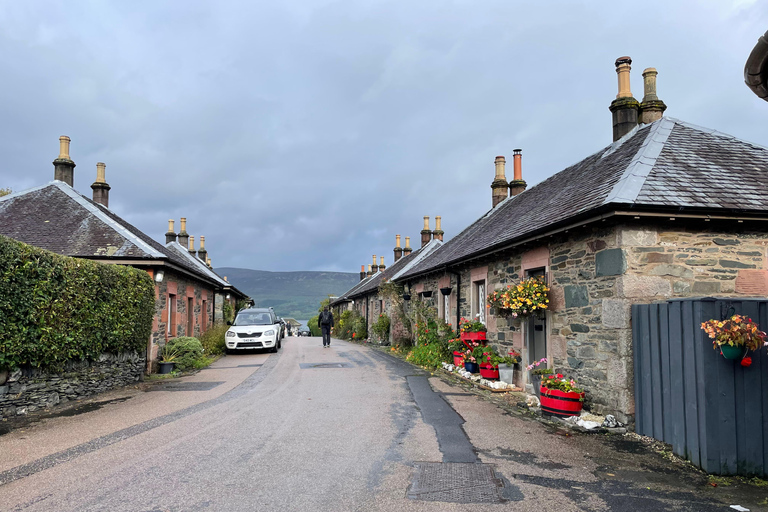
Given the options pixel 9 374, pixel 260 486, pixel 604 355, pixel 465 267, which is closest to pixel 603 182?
pixel 604 355

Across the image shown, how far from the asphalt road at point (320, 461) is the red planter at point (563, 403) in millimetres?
391

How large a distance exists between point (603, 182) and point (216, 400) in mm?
7831

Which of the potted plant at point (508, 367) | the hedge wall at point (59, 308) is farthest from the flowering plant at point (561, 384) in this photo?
the hedge wall at point (59, 308)

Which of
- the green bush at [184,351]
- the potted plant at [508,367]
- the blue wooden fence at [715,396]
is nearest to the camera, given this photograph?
the blue wooden fence at [715,396]

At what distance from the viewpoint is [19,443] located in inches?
251

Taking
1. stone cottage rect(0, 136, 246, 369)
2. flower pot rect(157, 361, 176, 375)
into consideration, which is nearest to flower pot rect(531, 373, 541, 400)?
flower pot rect(157, 361, 176, 375)

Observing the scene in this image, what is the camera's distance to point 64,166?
18359 mm

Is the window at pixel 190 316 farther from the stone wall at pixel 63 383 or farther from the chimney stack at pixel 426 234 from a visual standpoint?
the chimney stack at pixel 426 234

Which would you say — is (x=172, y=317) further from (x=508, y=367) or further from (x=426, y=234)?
(x=426, y=234)

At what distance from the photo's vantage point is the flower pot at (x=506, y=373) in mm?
10688

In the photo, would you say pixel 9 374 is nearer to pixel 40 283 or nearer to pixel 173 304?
pixel 40 283

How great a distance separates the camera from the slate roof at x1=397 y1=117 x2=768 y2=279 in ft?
24.4

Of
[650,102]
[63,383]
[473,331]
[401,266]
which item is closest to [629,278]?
[473,331]

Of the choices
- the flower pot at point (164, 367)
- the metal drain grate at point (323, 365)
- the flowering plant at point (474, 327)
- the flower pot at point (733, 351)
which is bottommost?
the metal drain grate at point (323, 365)
